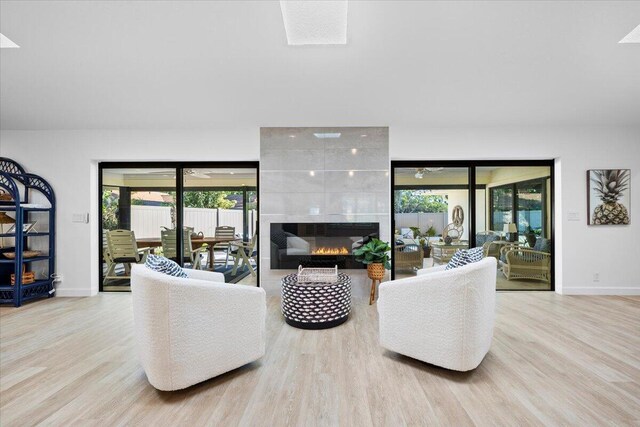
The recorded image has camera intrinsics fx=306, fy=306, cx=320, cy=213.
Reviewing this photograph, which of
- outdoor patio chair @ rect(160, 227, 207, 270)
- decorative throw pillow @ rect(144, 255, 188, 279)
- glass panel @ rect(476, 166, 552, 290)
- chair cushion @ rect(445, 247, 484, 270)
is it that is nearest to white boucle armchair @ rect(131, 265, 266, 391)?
decorative throw pillow @ rect(144, 255, 188, 279)

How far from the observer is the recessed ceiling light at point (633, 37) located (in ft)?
7.65

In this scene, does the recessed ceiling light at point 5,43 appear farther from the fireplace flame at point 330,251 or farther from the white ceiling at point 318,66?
the fireplace flame at point 330,251

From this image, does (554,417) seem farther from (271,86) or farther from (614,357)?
(271,86)

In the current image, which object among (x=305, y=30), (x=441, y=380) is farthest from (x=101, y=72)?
(x=441, y=380)

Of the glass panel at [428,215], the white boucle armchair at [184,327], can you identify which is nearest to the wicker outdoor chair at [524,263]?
the glass panel at [428,215]

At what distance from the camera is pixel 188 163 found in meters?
4.64

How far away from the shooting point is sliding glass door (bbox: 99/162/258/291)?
4656 mm

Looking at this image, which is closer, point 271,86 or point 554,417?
point 554,417

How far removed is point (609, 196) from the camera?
429 centimetres

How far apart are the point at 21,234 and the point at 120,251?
1119 mm

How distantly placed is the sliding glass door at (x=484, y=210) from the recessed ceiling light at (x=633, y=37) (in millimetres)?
2264

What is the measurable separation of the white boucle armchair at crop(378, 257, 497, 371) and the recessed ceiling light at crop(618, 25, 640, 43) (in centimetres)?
207

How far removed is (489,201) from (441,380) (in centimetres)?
343

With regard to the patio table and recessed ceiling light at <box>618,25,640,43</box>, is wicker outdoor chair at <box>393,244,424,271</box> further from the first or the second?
recessed ceiling light at <box>618,25,640,43</box>
